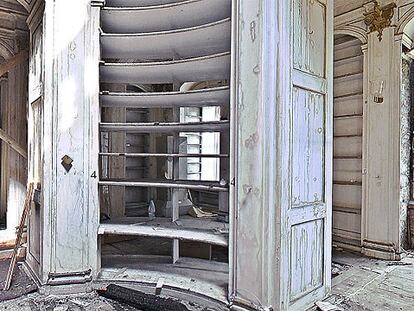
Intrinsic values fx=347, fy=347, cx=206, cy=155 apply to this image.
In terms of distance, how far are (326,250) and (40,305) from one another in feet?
7.17

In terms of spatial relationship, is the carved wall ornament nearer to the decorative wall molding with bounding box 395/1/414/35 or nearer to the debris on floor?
the decorative wall molding with bounding box 395/1/414/35

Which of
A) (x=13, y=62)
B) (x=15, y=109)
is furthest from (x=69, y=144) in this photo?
(x=15, y=109)

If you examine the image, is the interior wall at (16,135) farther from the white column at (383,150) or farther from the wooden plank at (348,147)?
the white column at (383,150)

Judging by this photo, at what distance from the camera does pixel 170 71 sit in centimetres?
295

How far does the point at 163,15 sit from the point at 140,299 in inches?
88.9

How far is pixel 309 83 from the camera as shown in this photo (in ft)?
8.07

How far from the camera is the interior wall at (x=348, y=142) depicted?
14.0 feet

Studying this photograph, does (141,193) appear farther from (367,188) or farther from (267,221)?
(267,221)

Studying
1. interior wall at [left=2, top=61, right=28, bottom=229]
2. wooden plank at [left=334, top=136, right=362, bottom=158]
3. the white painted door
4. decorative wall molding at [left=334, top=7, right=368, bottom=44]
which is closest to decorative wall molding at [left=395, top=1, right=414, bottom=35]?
decorative wall molding at [left=334, top=7, right=368, bottom=44]

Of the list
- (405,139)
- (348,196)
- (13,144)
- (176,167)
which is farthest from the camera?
(348,196)

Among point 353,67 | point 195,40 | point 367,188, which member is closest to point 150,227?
point 195,40

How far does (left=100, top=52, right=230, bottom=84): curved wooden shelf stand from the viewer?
107 inches

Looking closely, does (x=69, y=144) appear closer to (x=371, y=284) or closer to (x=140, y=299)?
(x=140, y=299)

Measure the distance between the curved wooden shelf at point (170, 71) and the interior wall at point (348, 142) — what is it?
2.16 metres
